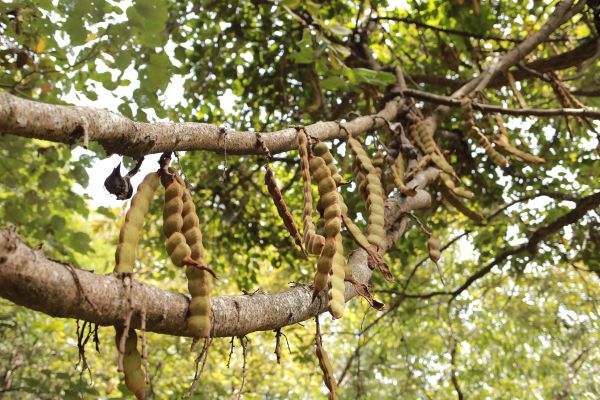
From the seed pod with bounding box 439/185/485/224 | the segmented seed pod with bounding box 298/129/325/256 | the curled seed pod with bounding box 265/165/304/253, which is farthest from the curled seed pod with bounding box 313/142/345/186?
the seed pod with bounding box 439/185/485/224

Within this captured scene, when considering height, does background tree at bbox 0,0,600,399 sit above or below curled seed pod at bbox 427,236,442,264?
above

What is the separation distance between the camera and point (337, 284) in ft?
4.26

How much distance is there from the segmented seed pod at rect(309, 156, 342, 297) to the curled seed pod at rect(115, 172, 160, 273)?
16.3 inches

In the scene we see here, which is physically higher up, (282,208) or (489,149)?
(489,149)

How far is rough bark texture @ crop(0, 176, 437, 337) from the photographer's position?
86cm

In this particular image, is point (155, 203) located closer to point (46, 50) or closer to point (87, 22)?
point (46, 50)

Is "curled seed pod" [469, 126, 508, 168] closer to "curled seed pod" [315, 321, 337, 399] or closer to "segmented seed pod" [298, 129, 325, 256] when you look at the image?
"segmented seed pod" [298, 129, 325, 256]

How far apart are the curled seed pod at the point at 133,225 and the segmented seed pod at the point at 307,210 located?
385mm

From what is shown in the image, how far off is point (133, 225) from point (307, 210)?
0.48 metres

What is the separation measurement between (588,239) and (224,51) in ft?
11.2

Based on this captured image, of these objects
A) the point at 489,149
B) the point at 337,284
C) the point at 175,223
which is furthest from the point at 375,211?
the point at 489,149

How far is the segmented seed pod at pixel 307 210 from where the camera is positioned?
4.16ft

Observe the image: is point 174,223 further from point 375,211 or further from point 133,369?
point 375,211

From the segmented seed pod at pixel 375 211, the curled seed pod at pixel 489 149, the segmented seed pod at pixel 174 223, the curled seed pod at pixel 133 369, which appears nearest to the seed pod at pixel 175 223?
the segmented seed pod at pixel 174 223
